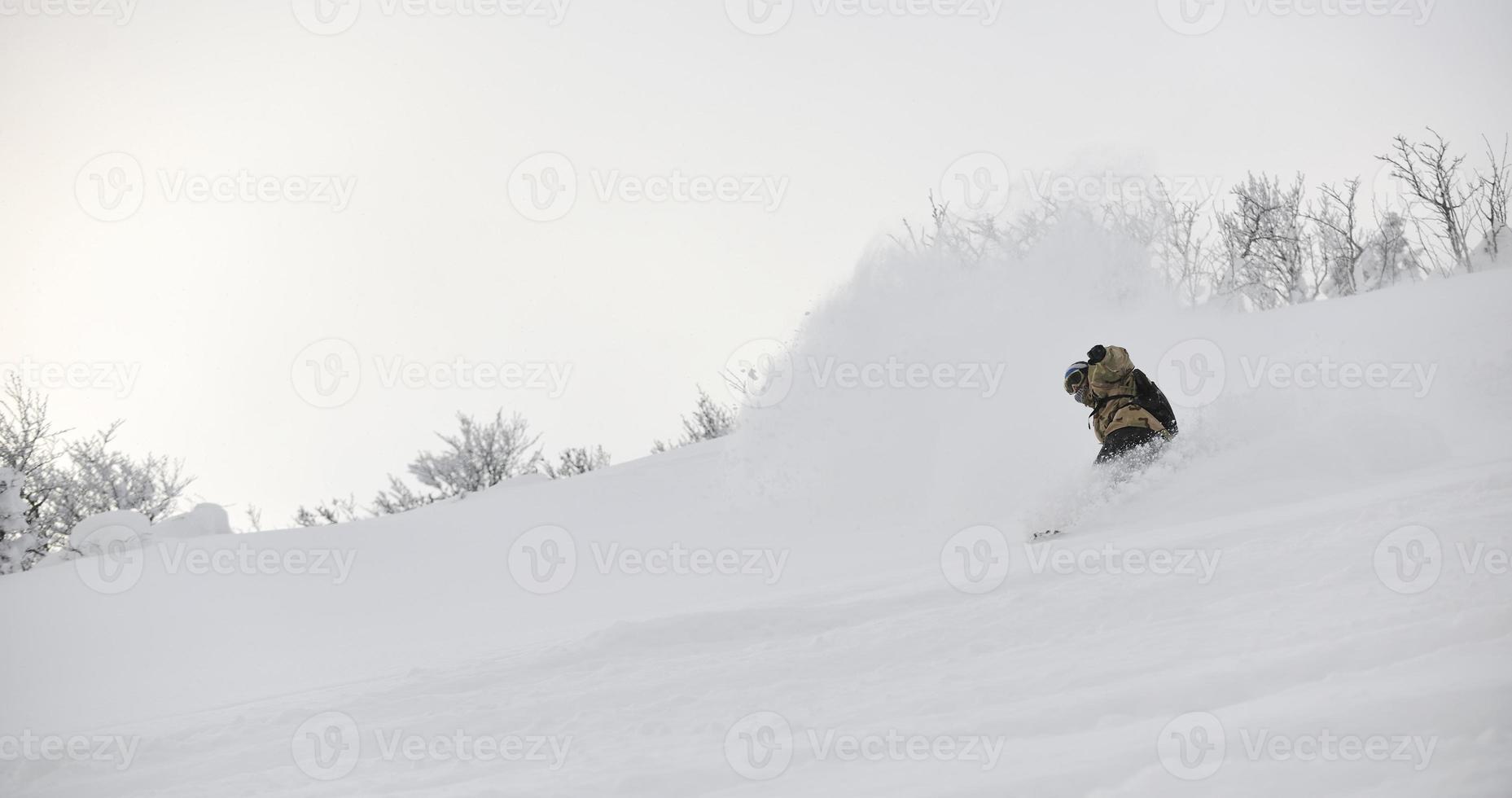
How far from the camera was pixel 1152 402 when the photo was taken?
26.0 ft

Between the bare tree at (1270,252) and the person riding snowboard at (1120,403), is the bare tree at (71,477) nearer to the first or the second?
the person riding snowboard at (1120,403)

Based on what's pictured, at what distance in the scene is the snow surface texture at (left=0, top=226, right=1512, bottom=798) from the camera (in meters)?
2.98

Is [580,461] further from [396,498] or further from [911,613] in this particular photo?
[911,613]

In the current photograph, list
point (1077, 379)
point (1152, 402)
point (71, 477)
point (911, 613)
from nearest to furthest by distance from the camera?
1. point (911, 613)
2. point (1152, 402)
3. point (1077, 379)
4. point (71, 477)

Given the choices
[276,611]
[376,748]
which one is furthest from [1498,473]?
[276,611]

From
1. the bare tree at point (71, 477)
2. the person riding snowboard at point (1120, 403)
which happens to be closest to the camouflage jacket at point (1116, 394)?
the person riding snowboard at point (1120, 403)

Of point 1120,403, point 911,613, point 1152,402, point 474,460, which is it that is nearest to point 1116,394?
point 1120,403

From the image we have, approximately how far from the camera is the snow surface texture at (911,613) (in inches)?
117

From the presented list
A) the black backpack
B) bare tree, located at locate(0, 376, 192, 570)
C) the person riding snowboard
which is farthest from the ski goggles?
bare tree, located at locate(0, 376, 192, 570)

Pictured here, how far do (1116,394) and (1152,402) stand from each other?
31 centimetres

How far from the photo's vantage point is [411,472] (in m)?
31.4

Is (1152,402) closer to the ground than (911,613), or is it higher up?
higher up

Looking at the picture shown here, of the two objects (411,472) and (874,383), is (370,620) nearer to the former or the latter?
(874,383)

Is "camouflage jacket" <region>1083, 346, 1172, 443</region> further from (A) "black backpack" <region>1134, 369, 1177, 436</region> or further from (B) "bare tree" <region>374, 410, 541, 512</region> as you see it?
(B) "bare tree" <region>374, 410, 541, 512</region>
